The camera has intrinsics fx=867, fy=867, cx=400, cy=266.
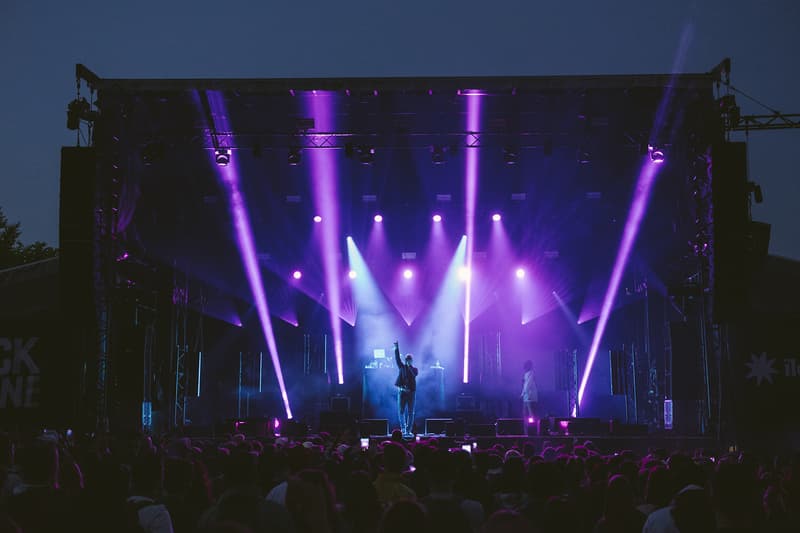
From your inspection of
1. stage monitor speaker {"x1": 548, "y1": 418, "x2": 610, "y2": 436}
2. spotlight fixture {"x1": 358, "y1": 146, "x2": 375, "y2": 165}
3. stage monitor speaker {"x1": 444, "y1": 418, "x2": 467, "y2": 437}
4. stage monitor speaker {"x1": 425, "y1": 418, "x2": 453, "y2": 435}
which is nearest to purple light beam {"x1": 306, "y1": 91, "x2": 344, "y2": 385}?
spotlight fixture {"x1": 358, "y1": 146, "x2": 375, "y2": 165}

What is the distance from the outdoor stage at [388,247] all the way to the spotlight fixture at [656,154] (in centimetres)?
11

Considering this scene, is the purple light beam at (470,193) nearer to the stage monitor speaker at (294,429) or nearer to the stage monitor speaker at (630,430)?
the stage monitor speaker at (630,430)

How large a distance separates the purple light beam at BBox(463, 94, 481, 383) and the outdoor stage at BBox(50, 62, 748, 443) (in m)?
0.07

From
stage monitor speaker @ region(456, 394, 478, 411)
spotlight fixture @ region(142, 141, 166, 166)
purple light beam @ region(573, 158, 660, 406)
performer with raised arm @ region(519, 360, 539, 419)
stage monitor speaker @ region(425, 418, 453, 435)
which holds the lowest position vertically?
stage monitor speaker @ region(425, 418, 453, 435)

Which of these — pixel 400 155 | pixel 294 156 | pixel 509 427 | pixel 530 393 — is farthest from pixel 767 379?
pixel 294 156

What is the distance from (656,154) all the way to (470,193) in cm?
497

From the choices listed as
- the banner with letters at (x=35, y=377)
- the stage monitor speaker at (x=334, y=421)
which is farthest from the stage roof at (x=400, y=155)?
the stage monitor speaker at (x=334, y=421)

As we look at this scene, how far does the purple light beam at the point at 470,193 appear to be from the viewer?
57.1 ft

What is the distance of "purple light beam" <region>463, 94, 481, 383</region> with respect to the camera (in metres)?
17.4

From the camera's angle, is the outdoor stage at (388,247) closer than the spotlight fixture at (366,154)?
Yes

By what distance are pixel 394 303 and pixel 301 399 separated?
4047mm

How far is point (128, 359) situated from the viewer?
15.6 metres

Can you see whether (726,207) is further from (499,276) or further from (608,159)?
(499,276)

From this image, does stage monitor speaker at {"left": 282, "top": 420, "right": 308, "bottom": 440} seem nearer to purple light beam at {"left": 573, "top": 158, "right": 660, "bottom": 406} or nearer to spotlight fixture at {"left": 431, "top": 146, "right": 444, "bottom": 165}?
spotlight fixture at {"left": 431, "top": 146, "right": 444, "bottom": 165}
